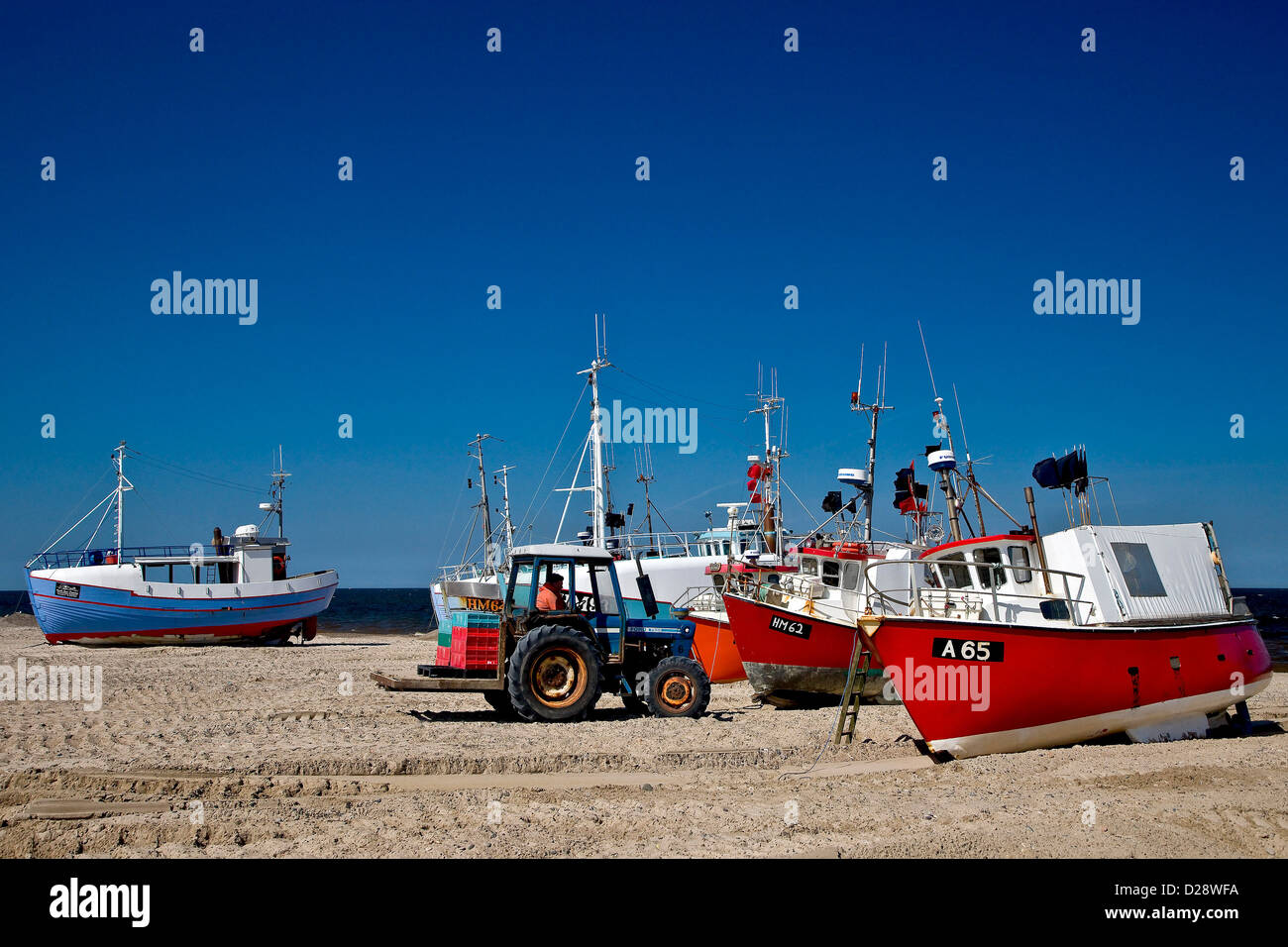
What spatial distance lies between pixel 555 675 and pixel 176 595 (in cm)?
2548

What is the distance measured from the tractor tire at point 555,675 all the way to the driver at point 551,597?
435 mm

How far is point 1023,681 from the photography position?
396 inches

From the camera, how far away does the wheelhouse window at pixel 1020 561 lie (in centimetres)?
1188

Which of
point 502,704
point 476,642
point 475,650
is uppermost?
point 476,642

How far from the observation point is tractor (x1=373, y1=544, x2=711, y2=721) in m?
11.8

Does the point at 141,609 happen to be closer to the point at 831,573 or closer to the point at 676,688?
the point at 831,573

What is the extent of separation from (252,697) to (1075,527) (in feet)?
45.4

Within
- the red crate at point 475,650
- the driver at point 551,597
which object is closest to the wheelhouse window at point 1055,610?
the driver at point 551,597

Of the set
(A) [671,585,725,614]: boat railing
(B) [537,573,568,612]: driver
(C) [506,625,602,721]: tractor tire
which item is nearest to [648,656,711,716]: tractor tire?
(C) [506,625,602,721]: tractor tire

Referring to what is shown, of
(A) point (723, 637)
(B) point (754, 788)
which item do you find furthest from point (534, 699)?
(A) point (723, 637)

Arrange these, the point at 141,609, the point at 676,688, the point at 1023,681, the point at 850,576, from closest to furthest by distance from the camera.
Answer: the point at 1023,681, the point at 676,688, the point at 850,576, the point at 141,609

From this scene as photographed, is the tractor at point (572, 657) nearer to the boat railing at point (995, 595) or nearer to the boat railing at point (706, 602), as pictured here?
the boat railing at point (995, 595)

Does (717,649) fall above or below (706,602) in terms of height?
below

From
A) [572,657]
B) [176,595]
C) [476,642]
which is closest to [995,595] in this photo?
[572,657]
